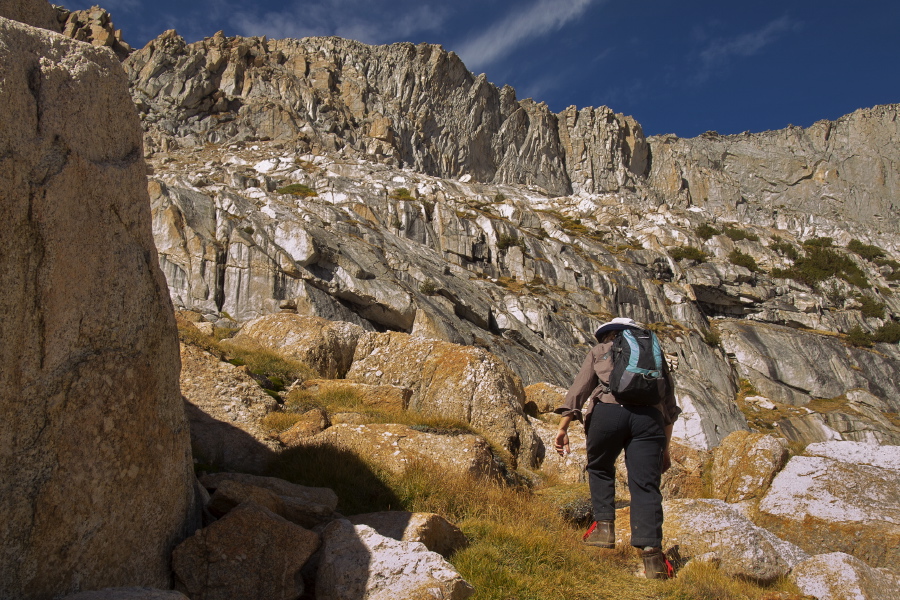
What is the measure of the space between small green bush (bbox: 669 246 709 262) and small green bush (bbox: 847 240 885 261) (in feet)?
83.3

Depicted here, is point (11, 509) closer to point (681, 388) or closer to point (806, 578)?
point (806, 578)

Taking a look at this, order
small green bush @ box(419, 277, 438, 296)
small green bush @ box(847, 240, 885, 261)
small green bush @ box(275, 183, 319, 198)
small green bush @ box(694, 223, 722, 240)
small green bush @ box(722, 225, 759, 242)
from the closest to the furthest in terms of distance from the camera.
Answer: small green bush @ box(419, 277, 438, 296) < small green bush @ box(275, 183, 319, 198) < small green bush @ box(694, 223, 722, 240) < small green bush @ box(722, 225, 759, 242) < small green bush @ box(847, 240, 885, 261)

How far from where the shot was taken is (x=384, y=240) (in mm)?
36094

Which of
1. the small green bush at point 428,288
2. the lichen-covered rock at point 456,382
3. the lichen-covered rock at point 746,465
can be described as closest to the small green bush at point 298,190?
the small green bush at point 428,288

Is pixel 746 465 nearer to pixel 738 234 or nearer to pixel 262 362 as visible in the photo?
pixel 262 362

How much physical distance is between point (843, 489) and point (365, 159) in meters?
64.0

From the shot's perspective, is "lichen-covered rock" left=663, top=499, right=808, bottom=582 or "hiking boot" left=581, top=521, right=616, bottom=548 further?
"lichen-covered rock" left=663, top=499, right=808, bottom=582

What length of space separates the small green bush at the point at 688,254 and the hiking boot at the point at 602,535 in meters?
57.0

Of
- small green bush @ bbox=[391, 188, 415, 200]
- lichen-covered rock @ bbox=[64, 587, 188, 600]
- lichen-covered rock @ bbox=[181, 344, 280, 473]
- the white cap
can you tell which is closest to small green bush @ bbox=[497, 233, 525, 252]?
small green bush @ bbox=[391, 188, 415, 200]

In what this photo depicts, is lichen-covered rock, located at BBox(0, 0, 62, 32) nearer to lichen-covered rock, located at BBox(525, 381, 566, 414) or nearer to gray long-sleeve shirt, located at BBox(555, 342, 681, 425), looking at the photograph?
gray long-sleeve shirt, located at BBox(555, 342, 681, 425)

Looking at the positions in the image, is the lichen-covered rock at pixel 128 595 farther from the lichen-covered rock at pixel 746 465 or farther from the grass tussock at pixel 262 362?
the lichen-covered rock at pixel 746 465

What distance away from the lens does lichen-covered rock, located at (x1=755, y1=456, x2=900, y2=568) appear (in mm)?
5574

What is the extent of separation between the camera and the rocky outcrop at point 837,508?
5578mm

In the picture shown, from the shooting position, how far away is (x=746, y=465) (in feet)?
22.4
